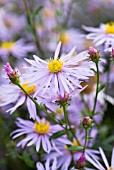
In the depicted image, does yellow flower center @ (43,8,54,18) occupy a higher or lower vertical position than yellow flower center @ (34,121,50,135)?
higher

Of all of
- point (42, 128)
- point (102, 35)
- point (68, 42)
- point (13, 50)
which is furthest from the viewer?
point (68, 42)

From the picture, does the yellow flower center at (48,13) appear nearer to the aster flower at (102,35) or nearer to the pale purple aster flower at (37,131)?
the aster flower at (102,35)

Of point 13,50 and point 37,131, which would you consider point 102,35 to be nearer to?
point 37,131

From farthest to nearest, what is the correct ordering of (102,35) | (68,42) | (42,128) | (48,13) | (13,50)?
1. (48,13)
2. (68,42)
3. (13,50)
4. (102,35)
5. (42,128)

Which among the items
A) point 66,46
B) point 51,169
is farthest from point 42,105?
point 66,46

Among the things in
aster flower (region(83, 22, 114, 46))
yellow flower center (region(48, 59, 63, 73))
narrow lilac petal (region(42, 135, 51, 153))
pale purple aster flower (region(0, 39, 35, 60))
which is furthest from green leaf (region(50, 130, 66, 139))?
pale purple aster flower (region(0, 39, 35, 60))

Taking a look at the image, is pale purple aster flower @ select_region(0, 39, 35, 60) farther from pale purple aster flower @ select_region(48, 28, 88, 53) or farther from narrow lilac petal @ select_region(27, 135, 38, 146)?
narrow lilac petal @ select_region(27, 135, 38, 146)

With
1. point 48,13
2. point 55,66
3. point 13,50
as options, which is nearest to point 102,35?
point 55,66

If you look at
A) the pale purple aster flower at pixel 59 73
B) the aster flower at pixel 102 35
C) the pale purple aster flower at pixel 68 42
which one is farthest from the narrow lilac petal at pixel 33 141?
the pale purple aster flower at pixel 68 42

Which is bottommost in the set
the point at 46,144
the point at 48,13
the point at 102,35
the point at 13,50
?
the point at 46,144
